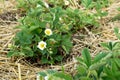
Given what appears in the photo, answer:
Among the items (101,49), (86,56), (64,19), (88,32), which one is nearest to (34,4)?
(64,19)

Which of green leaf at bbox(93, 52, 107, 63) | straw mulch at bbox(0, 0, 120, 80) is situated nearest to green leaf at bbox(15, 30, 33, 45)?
straw mulch at bbox(0, 0, 120, 80)

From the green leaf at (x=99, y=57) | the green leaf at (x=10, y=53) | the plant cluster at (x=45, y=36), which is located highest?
the plant cluster at (x=45, y=36)

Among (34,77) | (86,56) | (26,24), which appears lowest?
(34,77)

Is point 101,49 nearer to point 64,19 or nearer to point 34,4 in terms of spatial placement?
point 64,19

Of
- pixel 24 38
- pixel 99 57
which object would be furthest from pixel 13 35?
pixel 99 57

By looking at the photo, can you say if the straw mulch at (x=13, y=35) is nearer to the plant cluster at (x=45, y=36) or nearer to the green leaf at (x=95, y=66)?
the plant cluster at (x=45, y=36)

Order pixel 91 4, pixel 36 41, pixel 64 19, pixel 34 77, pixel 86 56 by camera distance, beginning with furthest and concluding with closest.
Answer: pixel 91 4, pixel 64 19, pixel 36 41, pixel 34 77, pixel 86 56

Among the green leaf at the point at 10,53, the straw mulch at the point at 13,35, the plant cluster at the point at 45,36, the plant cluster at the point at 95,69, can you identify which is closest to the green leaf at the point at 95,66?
the plant cluster at the point at 95,69

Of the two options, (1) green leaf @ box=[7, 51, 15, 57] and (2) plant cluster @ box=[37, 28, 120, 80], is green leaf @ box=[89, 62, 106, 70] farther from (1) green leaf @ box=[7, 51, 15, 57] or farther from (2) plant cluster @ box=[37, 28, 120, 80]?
(1) green leaf @ box=[7, 51, 15, 57]
